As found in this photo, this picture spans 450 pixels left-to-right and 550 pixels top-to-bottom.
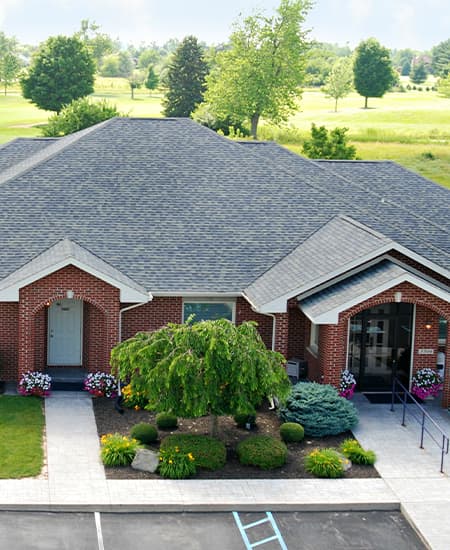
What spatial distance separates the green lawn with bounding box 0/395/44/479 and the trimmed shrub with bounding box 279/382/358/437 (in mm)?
6708

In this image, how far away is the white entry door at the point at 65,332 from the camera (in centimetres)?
3130

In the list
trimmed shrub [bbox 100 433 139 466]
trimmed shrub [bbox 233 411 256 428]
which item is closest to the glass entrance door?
trimmed shrub [bbox 233 411 256 428]

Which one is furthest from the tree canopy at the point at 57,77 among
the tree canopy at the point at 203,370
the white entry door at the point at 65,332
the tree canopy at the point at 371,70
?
the tree canopy at the point at 203,370

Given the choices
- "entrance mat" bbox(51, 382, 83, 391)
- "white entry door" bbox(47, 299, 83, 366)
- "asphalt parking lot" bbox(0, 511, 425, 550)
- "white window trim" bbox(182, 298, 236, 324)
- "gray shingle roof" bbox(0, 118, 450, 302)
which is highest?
"gray shingle roof" bbox(0, 118, 450, 302)

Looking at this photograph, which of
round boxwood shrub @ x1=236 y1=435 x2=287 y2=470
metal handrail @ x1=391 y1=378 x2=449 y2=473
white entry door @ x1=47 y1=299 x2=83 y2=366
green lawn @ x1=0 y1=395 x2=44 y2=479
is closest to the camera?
green lawn @ x1=0 y1=395 x2=44 y2=479

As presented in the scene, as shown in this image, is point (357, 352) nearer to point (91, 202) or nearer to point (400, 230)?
point (400, 230)

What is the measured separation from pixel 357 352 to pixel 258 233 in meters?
5.23

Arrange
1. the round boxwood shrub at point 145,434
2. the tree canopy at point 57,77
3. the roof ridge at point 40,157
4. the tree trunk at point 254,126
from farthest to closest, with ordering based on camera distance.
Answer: the tree canopy at point 57,77
the tree trunk at point 254,126
the roof ridge at point 40,157
the round boxwood shrub at point 145,434

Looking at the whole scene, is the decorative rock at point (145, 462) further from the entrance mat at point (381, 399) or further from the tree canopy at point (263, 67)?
the tree canopy at point (263, 67)

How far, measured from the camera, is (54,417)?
1093 inches

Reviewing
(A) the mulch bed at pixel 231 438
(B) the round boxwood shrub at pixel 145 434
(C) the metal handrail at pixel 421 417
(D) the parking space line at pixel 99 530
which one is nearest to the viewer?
(D) the parking space line at pixel 99 530

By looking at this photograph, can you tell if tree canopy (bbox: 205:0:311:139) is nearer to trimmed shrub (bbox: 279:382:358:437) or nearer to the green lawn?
the green lawn

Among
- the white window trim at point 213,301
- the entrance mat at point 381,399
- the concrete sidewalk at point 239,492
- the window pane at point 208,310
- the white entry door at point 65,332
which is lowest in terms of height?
the concrete sidewalk at point 239,492

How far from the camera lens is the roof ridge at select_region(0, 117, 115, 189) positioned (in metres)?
35.4
